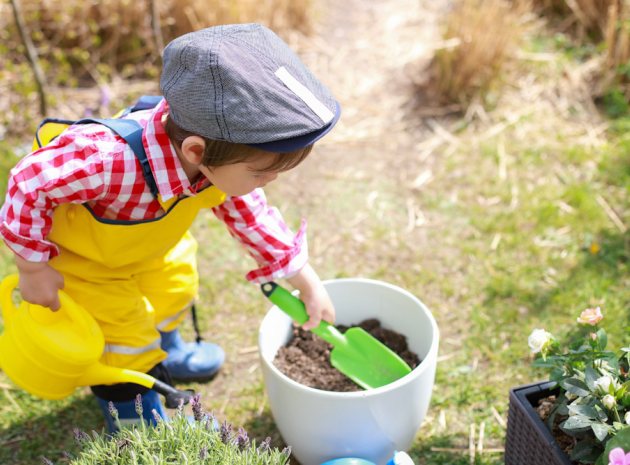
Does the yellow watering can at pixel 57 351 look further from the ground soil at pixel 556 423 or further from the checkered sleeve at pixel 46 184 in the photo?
the ground soil at pixel 556 423

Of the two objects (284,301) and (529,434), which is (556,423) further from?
(284,301)

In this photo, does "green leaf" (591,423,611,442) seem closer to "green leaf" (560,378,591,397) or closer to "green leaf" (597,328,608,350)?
"green leaf" (560,378,591,397)

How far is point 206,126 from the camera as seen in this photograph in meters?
1.34

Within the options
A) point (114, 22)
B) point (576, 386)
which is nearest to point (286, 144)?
point (576, 386)

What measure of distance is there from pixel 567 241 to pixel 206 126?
1.59 m

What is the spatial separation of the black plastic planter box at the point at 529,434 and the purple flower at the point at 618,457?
0.21 metres

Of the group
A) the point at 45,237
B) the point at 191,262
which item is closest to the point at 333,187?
the point at 191,262

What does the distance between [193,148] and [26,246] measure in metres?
0.41

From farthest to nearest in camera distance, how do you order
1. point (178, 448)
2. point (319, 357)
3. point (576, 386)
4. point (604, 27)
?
point (604, 27)
point (319, 357)
point (576, 386)
point (178, 448)

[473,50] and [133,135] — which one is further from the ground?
[133,135]

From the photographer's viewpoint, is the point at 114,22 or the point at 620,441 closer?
the point at 620,441

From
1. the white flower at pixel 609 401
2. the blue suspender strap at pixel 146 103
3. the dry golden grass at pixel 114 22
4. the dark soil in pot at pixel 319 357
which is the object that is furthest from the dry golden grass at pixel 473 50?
the white flower at pixel 609 401

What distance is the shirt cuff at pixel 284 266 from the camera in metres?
1.74

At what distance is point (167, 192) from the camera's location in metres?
1.52
